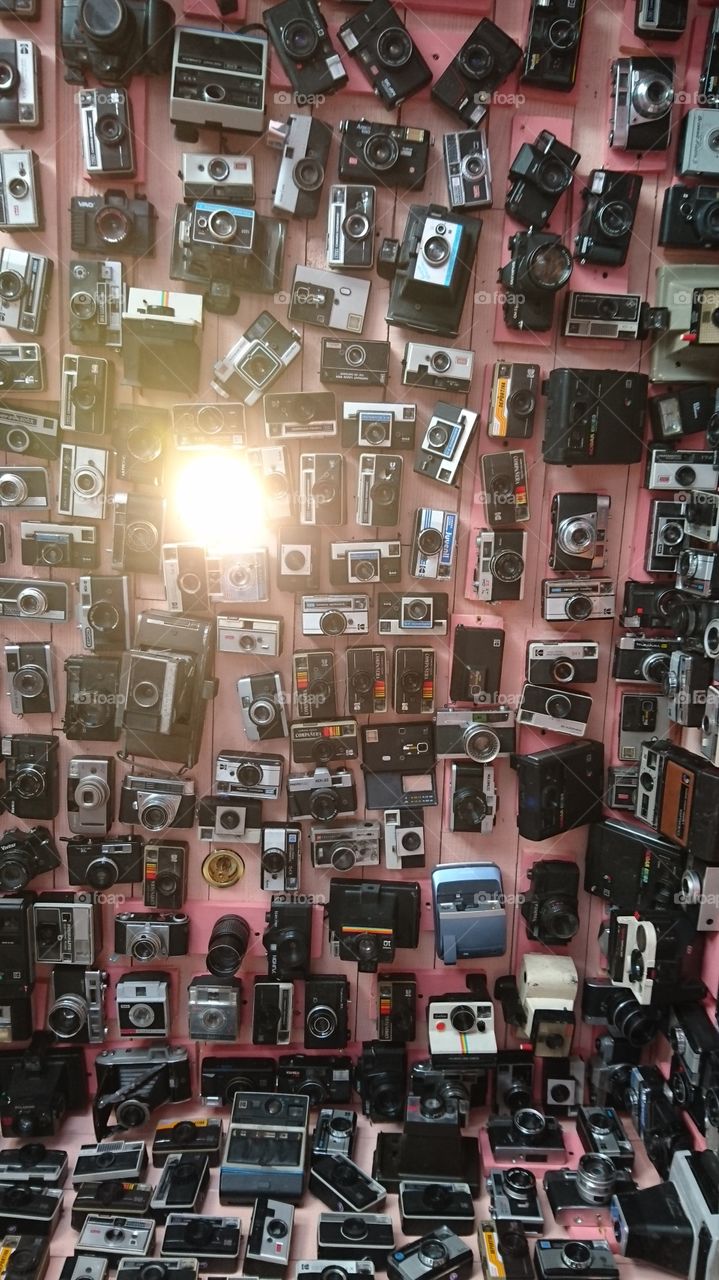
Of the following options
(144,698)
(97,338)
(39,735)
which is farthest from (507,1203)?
(97,338)

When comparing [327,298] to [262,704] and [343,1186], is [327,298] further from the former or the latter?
[343,1186]

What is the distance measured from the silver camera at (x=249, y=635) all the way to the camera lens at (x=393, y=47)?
9.57ft

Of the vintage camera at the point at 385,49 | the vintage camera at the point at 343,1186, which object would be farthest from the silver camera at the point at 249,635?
the vintage camera at the point at 385,49

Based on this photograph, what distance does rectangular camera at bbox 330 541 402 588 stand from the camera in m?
4.52

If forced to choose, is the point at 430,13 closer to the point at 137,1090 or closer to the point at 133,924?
the point at 133,924

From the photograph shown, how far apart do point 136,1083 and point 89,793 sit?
1625mm

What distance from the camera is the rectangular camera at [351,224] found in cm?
429

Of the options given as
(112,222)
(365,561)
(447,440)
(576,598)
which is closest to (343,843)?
(365,561)

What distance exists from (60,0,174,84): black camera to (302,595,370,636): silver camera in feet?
9.25

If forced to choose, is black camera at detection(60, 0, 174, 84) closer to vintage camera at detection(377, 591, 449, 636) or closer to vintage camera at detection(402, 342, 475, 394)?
vintage camera at detection(402, 342, 475, 394)

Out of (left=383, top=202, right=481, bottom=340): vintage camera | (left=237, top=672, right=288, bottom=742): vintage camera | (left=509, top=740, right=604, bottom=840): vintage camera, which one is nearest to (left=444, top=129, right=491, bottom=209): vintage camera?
(left=383, top=202, right=481, bottom=340): vintage camera

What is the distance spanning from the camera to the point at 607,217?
4262mm

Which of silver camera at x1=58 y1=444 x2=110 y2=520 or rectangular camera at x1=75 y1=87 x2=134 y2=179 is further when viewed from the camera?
silver camera at x1=58 y1=444 x2=110 y2=520

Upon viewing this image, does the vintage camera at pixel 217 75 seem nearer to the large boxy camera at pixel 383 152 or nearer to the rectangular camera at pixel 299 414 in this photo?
the large boxy camera at pixel 383 152
